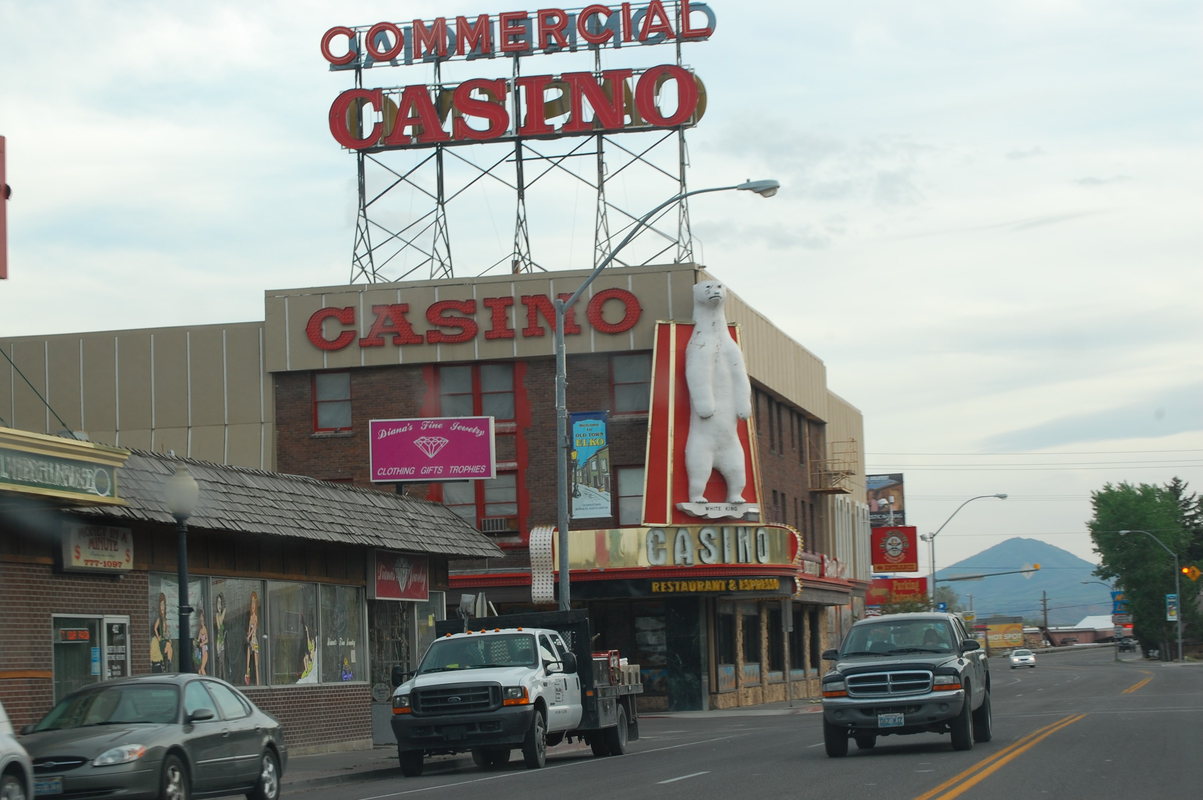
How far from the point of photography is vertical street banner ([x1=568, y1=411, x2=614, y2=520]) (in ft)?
158

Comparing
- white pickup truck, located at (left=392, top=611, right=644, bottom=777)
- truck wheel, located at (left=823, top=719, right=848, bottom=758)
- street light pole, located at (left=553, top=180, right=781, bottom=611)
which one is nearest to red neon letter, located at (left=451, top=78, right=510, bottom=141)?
street light pole, located at (left=553, top=180, right=781, bottom=611)

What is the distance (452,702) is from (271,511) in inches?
215

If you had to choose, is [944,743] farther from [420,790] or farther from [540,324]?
[540,324]

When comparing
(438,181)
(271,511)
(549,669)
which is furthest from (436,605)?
(438,181)

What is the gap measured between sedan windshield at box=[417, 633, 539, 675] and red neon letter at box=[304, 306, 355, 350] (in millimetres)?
26939

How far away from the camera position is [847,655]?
74.1ft

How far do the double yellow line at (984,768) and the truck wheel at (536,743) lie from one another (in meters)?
6.37

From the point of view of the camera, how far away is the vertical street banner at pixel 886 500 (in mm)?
91625

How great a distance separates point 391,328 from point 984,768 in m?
34.1

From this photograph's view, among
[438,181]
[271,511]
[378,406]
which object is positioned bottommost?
[271,511]

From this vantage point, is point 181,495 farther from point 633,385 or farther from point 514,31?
point 514,31

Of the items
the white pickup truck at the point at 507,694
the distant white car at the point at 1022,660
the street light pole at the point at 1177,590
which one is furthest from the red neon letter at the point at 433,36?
the distant white car at the point at 1022,660

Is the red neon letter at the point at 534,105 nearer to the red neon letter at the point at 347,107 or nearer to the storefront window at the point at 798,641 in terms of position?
the red neon letter at the point at 347,107

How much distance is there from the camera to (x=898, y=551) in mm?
78750
